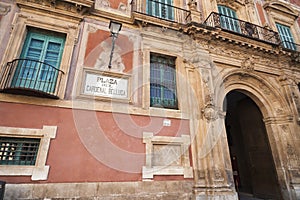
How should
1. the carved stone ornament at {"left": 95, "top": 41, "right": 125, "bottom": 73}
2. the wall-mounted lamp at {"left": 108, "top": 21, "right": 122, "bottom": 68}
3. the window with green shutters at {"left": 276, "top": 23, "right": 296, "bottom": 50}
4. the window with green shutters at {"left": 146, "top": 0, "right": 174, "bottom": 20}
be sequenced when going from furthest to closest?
1. the window with green shutters at {"left": 276, "top": 23, "right": 296, "bottom": 50}
2. the window with green shutters at {"left": 146, "top": 0, "right": 174, "bottom": 20}
3. the carved stone ornament at {"left": 95, "top": 41, "right": 125, "bottom": 73}
4. the wall-mounted lamp at {"left": 108, "top": 21, "right": 122, "bottom": 68}

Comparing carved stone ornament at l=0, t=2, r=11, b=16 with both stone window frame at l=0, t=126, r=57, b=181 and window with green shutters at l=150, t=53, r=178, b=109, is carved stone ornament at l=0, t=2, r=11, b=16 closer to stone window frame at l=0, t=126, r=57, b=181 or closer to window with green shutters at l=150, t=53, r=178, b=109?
stone window frame at l=0, t=126, r=57, b=181

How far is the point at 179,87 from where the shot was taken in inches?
243

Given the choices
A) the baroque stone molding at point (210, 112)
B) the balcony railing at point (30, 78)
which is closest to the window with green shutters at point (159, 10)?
the baroque stone molding at point (210, 112)

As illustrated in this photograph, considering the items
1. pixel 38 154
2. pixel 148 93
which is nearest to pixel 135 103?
pixel 148 93

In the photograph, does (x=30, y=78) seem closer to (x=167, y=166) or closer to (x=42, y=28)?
(x=42, y=28)

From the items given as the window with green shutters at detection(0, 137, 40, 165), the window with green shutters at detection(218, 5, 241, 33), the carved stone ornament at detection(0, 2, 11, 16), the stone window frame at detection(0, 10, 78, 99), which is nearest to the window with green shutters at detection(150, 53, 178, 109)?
the stone window frame at detection(0, 10, 78, 99)

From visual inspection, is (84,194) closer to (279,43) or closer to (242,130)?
(242,130)

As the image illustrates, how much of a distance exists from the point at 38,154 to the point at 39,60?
8.90 feet

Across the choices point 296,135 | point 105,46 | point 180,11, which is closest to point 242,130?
point 296,135

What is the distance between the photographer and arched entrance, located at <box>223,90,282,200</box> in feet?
23.5

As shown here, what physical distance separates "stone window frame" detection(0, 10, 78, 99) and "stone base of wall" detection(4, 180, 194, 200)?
228 cm

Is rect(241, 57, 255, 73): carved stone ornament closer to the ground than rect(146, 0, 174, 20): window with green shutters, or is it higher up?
closer to the ground

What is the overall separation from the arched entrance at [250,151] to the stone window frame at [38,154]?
6.21m

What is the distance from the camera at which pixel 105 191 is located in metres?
4.21
